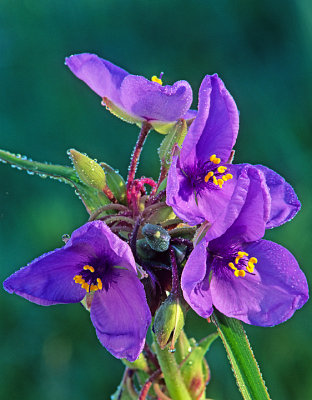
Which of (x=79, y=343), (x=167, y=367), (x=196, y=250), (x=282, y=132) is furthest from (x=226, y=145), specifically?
(x=282, y=132)

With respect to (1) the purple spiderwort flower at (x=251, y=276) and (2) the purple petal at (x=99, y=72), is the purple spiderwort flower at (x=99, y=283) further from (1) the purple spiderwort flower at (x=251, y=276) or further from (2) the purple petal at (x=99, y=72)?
(2) the purple petal at (x=99, y=72)

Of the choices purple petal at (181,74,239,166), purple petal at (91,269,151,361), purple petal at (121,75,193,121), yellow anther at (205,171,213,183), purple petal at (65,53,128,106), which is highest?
purple petal at (65,53,128,106)

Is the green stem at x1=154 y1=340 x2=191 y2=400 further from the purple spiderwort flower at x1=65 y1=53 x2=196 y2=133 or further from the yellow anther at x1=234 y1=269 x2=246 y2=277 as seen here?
the purple spiderwort flower at x1=65 y1=53 x2=196 y2=133

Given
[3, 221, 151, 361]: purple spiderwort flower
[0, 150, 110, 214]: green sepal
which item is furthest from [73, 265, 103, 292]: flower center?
[0, 150, 110, 214]: green sepal

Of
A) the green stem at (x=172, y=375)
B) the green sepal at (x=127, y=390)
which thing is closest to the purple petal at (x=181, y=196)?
the green stem at (x=172, y=375)

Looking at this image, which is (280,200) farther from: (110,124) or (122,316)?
(110,124)

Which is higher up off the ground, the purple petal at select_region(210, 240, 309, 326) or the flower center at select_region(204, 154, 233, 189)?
the flower center at select_region(204, 154, 233, 189)

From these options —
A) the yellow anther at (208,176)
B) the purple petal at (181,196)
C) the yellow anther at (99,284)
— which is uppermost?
the yellow anther at (208,176)
